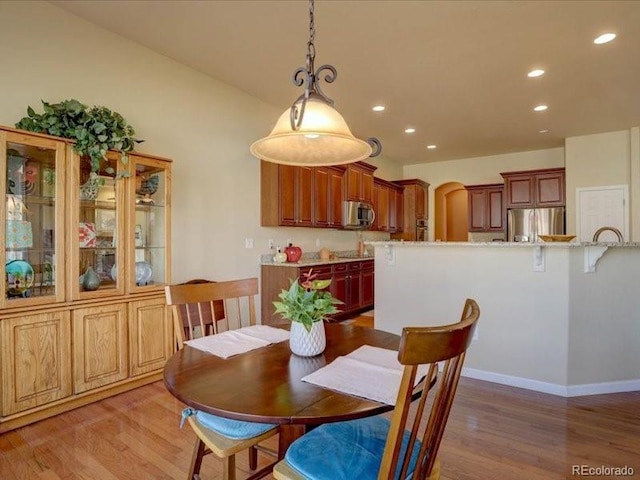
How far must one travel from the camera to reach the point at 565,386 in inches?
110

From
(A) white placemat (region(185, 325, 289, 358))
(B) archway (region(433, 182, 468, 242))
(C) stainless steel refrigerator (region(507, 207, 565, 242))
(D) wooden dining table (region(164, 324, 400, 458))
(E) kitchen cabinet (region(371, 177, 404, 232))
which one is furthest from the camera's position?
(B) archway (region(433, 182, 468, 242))

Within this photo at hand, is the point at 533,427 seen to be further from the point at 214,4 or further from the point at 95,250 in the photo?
the point at 214,4

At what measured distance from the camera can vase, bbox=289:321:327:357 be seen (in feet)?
4.79

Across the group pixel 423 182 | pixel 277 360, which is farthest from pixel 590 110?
pixel 277 360

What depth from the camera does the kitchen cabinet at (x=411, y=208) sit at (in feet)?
24.6

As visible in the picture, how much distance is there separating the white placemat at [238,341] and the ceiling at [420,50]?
2264mm

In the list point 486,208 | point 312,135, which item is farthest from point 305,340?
point 486,208

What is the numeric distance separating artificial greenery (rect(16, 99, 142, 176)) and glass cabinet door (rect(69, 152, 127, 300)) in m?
0.11

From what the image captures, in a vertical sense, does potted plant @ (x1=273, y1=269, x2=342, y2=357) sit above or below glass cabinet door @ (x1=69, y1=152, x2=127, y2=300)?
below

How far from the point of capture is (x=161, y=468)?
6.21ft

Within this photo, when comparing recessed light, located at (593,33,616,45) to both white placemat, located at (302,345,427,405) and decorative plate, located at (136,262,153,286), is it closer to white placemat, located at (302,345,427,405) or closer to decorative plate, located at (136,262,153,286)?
white placemat, located at (302,345,427,405)

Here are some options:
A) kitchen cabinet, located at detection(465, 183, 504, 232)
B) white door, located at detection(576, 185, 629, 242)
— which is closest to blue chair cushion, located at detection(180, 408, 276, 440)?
white door, located at detection(576, 185, 629, 242)

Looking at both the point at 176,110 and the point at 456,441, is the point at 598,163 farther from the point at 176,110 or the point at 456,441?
the point at 176,110

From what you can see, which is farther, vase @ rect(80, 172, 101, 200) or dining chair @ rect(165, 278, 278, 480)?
vase @ rect(80, 172, 101, 200)
